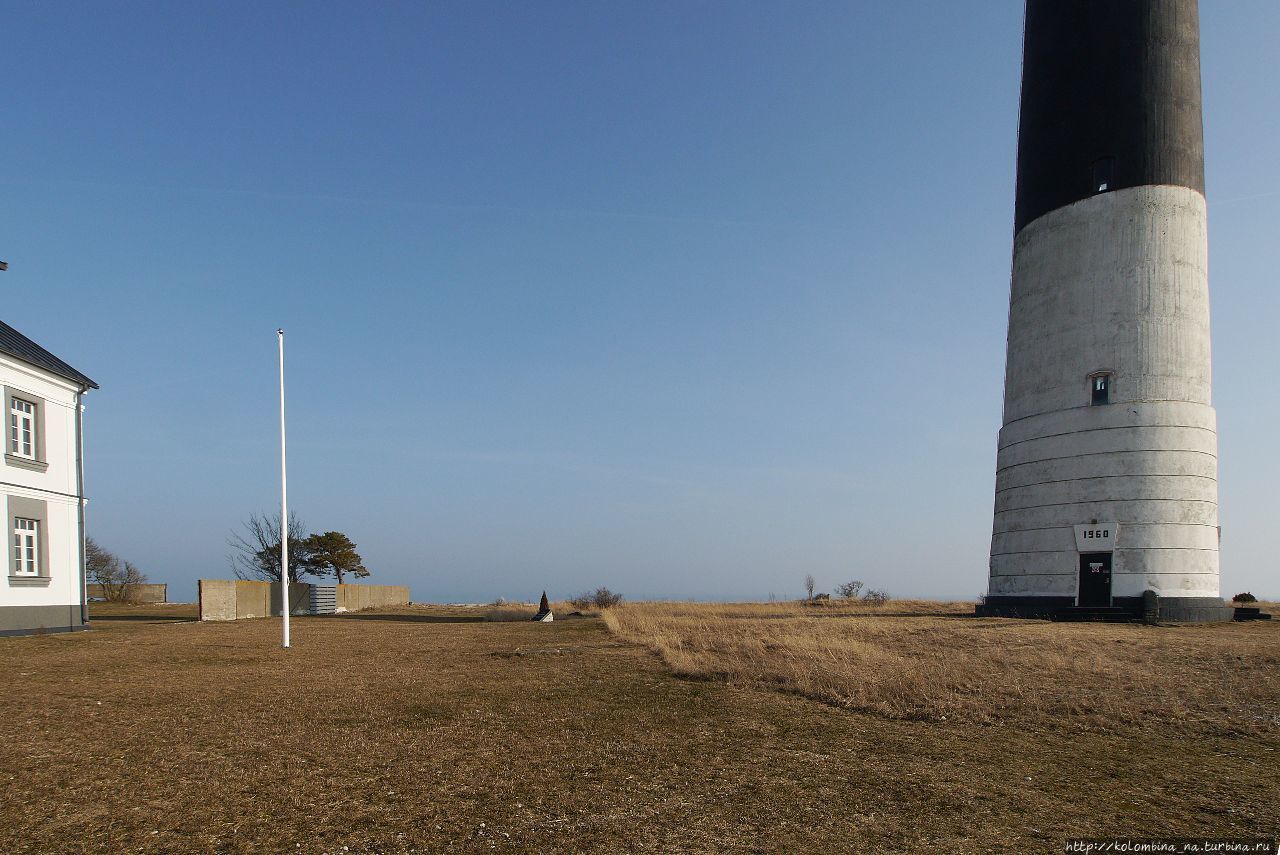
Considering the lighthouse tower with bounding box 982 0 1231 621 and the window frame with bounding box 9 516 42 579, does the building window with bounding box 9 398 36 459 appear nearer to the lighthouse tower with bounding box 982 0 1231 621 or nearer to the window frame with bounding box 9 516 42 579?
the window frame with bounding box 9 516 42 579

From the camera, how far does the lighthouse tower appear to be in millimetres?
28766

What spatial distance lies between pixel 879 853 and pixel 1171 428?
30.3 metres

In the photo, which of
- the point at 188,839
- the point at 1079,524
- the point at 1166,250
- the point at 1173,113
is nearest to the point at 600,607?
Answer: the point at 1079,524

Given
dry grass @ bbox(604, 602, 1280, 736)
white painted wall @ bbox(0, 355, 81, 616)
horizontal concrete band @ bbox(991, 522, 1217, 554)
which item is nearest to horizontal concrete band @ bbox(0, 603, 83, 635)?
white painted wall @ bbox(0, 355, 81, 616)

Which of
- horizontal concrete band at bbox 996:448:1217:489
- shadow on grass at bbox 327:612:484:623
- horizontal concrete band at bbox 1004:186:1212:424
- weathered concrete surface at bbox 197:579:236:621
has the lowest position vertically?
shadow on grass at bbox 327:612:484:623

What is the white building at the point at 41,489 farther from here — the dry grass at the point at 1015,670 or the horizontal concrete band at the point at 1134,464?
the horizontal concrete band at the point at 1134,464

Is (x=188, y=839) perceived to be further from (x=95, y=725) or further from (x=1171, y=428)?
(x=1171, y=428)

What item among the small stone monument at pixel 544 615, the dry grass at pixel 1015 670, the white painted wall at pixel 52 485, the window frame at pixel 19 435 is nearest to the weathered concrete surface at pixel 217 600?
the white painted wall at pixel 52 485

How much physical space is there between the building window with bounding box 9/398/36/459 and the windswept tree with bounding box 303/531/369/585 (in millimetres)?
33820

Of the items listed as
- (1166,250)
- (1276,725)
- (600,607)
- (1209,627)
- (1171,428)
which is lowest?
(600,607)

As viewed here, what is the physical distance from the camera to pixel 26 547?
73.6 ft

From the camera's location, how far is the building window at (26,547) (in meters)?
21.9

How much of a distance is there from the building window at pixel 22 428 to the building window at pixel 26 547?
2013mm

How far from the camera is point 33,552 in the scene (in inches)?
893
